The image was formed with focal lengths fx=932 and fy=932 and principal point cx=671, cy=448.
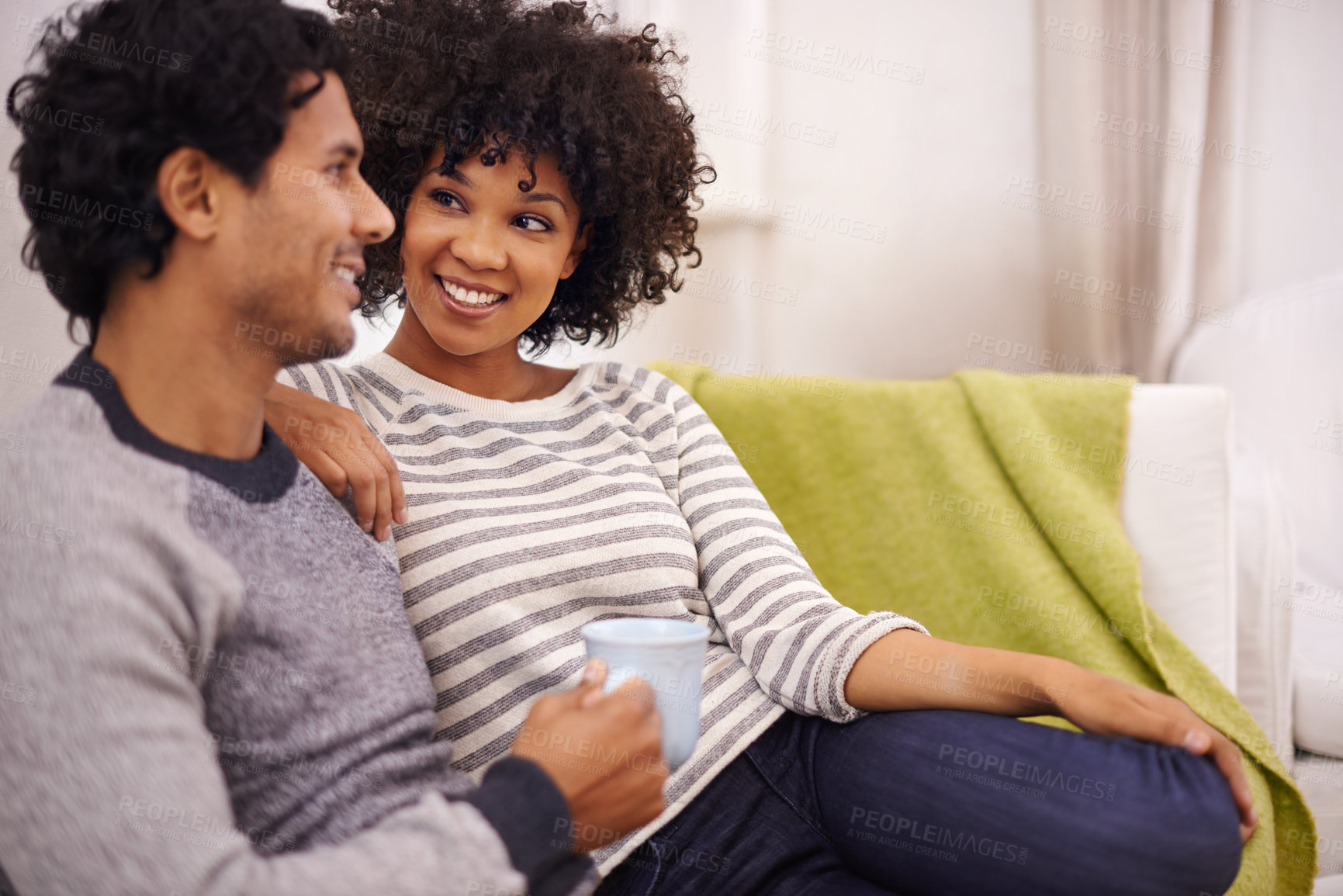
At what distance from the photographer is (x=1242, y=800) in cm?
80

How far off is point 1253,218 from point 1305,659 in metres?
1.11

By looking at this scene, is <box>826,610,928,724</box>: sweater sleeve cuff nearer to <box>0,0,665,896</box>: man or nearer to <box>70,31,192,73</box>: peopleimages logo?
<box>0,0,665,896</box>: man

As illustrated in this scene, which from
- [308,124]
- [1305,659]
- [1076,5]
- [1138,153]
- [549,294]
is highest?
[1076,5]

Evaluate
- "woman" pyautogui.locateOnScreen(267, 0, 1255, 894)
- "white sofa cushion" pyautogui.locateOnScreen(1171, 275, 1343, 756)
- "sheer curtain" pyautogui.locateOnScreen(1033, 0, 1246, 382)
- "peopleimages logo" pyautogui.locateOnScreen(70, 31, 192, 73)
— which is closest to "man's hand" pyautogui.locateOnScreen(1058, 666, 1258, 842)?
"woman" pyautogui.locateOnScreen(267, 0, 1255, 894)

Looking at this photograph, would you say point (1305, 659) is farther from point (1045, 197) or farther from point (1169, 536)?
point (1045, 197)

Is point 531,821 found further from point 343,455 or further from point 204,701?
point 343,455

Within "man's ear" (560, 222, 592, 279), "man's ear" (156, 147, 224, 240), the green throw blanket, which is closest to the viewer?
"man's ear" (156, 147, 224, 240)

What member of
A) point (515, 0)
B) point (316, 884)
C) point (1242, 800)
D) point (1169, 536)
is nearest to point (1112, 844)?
point (1242, 800)

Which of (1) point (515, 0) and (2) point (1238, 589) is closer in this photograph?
(1) point (515, 0)

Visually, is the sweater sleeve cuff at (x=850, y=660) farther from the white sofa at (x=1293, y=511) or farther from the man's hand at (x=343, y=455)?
the white sofa at (x=1293, y=511)

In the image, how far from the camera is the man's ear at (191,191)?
23.7 inches

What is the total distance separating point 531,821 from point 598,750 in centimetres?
7

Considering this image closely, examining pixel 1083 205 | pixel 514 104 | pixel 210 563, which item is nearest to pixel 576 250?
pixel 514 104

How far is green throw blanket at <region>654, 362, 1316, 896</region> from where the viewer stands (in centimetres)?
132
